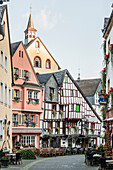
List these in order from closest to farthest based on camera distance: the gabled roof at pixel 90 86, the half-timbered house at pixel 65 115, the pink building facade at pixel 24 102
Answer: the pink building facade at pixel 24 102
the half-timbered house at pixel 65 115
the gabled roof at pixel 90 86

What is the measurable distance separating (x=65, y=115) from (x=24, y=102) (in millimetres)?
9498

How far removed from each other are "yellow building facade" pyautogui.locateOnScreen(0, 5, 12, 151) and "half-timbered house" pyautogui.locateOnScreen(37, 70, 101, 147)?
14.9 metres

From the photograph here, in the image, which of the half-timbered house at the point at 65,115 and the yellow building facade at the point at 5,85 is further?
the half-timbered house at the point at 65,115

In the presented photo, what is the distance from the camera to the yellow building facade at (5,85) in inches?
1124

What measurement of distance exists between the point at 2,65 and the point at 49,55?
96.4 feet

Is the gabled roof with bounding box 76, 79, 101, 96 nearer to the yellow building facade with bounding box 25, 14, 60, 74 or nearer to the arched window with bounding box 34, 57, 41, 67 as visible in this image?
the yellow building facade with bounding box 25, 14, 60, 74

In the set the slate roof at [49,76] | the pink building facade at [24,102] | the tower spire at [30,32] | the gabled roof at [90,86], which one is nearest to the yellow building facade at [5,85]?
the pink building facade at [24,102]

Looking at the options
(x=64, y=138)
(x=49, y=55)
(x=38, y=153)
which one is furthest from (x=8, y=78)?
(x=49, y=55)

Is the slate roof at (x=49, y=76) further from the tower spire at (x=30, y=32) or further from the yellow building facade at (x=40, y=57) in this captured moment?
the tower spire at (x=30, y=32)

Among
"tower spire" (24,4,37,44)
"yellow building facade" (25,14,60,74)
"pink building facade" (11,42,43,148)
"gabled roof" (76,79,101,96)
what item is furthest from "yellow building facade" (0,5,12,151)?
"gabled roof" (76,79,101,96)

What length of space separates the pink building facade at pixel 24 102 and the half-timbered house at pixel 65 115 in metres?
2.24

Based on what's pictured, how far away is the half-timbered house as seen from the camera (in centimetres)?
4734

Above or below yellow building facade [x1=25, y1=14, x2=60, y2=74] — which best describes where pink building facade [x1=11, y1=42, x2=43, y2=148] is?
below

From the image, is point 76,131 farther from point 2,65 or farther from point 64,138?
point 2,65
